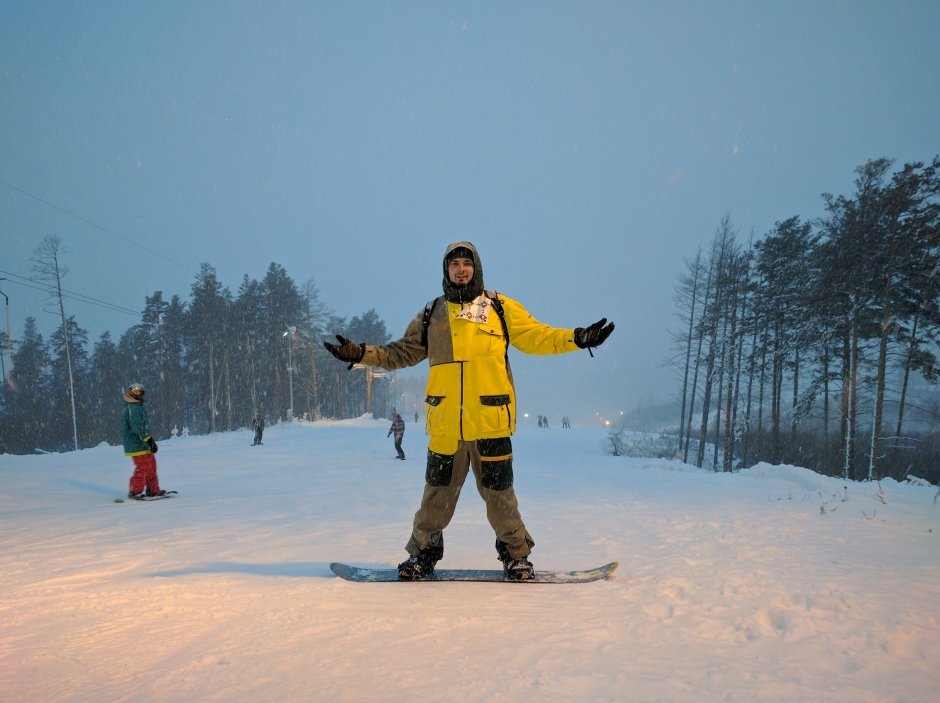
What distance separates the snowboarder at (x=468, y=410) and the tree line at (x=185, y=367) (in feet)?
141

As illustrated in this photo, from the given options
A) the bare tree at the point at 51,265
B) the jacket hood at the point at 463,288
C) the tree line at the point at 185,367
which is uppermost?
the bare tree at the point at 51,265

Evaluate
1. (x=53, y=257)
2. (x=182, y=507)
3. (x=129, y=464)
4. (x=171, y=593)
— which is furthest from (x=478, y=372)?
(x=53, y=257)

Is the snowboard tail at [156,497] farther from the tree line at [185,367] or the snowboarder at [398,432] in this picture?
the tree line at [185,367]

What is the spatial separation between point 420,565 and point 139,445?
23.6 ft

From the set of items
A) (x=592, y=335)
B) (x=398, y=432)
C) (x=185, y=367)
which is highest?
(x=592, y=335)

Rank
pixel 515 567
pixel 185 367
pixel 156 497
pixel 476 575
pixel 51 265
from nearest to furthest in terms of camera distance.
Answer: pixel 515 567, pixel 476 575, pixel 156 497, pixel 51 265, pixel 185 367

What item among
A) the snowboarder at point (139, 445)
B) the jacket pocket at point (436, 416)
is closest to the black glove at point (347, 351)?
the jacket pocket at point (436, 416)

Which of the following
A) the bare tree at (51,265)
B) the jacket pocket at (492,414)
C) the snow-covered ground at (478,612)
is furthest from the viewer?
the bare tree at (51,265)

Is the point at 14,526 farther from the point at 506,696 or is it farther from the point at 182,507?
the point at 506,696

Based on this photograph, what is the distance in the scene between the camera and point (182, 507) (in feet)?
24.0

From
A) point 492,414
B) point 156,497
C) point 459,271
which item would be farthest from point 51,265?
point 492,414

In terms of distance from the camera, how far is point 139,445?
8.33m

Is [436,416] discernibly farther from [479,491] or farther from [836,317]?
[836,317]

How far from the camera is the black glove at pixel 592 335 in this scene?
12.0 ft
